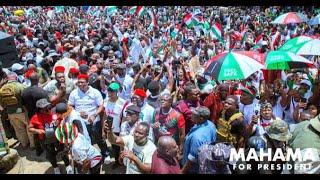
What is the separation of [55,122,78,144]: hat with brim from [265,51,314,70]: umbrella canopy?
3.08 meters

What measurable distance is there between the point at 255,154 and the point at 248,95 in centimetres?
154

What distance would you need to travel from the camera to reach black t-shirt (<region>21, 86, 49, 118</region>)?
22.0 feet

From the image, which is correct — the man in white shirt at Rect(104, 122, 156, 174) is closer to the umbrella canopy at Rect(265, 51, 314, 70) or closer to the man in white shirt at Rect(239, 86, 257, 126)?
the man in white shirt at Rect(239, 86, 257, 126)

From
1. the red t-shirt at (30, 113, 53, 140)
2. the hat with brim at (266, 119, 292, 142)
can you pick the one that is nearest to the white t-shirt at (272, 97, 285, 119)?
the hat with brim at (266, 119, 292, 142)

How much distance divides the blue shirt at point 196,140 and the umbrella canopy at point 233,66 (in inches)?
45.2

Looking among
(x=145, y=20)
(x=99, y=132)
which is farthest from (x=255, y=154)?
(x=145, y=20)

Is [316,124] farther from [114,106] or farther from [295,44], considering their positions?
[295,44]

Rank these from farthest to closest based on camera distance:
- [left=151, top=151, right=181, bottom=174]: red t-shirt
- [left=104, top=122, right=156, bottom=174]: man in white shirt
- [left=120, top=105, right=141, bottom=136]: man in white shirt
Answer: [left=120, top=105, right=141, bottom=136]: man in white shirt → [left=104, top=122, right=156, bottom=174]: man in white shirt → [left=151, top=151, right=181, bottom=174]: red t-shirt

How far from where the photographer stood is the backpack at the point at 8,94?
6984 millimetres

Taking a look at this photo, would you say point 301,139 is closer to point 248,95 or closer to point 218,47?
point 248,95

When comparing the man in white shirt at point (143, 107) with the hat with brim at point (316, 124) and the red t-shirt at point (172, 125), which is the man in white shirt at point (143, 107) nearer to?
the red t-shirt at point (172, 125)

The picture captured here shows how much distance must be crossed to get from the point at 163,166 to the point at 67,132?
5.75 feet

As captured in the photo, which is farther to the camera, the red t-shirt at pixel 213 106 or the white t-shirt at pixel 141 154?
the red t-shirt at pixel 213 106

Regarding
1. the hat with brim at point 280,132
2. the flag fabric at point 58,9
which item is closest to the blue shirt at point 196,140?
the hat with brim at point 280,132
